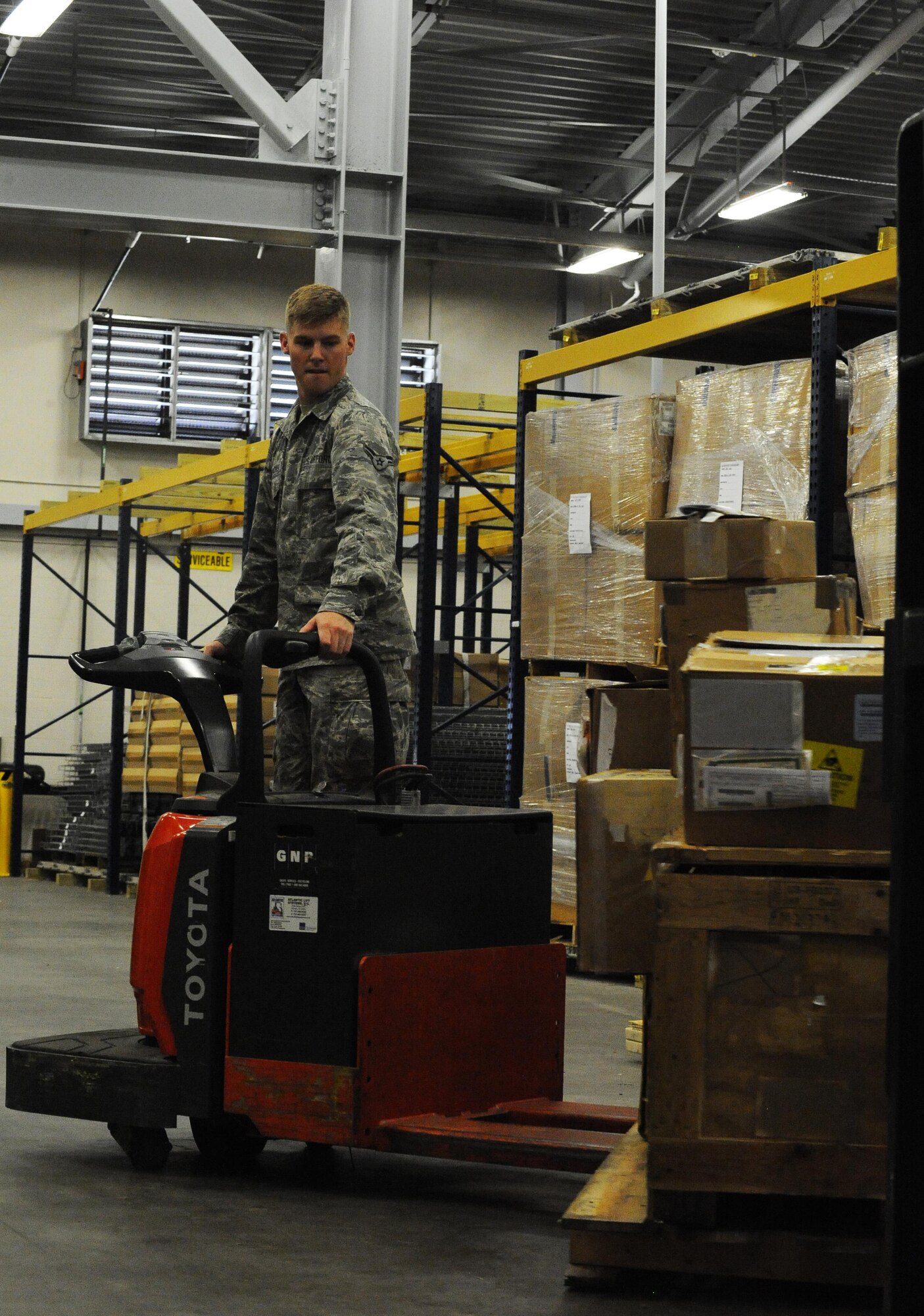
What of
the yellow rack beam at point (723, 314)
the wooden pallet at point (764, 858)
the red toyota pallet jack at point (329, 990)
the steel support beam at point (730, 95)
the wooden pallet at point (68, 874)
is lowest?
the wooden pallet at point (68, 874)

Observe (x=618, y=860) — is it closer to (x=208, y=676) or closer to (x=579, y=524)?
(x=208, y=676)

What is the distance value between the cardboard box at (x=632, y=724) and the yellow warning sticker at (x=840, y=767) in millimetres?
1697

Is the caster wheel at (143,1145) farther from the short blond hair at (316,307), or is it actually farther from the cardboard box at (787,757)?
the short blond hair at (316,307)

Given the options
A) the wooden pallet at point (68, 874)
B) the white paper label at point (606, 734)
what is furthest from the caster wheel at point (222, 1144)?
the wooden pallet at point (68, 874)

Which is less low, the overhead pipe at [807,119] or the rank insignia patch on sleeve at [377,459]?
the overhead pipe at [807,119]

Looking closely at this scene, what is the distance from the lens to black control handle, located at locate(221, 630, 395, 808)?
342cm

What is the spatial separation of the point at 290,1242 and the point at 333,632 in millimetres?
1278

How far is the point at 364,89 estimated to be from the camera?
7.04m

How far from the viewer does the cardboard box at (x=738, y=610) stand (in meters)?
4.39

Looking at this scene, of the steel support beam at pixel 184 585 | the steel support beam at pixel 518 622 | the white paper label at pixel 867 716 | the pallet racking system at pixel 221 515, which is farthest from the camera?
the steel support beam at pixel 184 585

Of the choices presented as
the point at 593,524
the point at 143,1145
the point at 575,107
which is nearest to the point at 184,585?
the point at 575,107

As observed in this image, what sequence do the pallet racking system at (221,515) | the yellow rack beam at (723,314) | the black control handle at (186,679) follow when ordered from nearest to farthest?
the black control handle at (186,679), the yellow rack beam at (723,314), the pallet racking system at (221,515)

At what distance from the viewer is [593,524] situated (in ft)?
23.3

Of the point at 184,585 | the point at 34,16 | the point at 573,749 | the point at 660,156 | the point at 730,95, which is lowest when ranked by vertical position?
the point at 573,749
